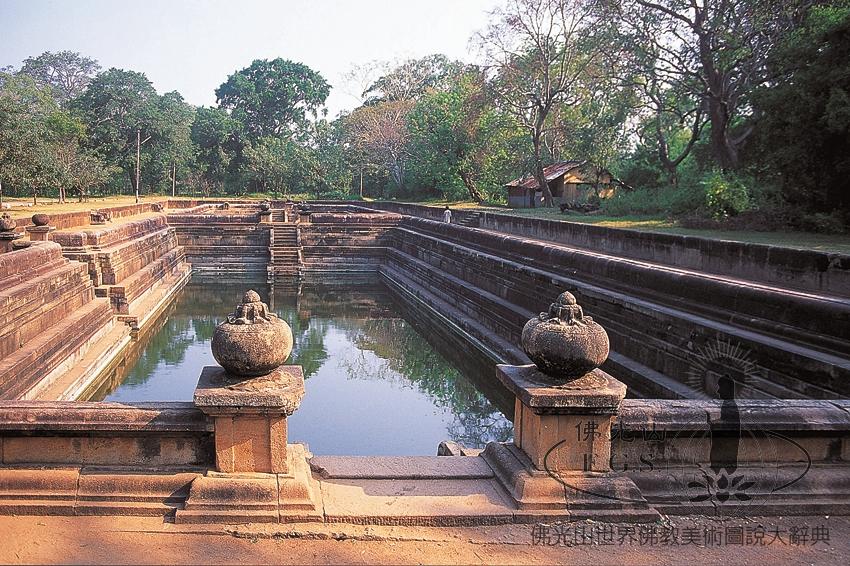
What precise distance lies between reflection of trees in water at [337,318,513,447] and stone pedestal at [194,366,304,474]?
186 inches

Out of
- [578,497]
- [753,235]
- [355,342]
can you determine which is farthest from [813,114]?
[578,497]

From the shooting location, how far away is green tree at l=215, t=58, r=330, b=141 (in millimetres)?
58125

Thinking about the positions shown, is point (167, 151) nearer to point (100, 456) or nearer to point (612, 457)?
point (100, 456)

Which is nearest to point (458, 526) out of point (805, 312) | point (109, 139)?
point (805, 312)

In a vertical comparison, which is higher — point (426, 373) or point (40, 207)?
point (40, 207)

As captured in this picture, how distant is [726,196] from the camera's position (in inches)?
575

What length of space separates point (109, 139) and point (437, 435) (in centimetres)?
4402

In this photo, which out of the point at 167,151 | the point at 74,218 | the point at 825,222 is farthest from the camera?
the point at 167,151

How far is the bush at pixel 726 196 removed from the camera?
14.4 metres

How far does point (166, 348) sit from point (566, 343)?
1063cm

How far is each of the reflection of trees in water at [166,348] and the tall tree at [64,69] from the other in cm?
8147

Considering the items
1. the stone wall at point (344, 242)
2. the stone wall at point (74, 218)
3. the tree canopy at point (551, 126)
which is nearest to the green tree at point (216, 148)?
the tree canopy at point (551, 126)

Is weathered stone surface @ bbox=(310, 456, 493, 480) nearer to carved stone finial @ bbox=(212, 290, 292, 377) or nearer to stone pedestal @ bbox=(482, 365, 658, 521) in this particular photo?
stone pedestal @ bbox=(482, 365, 658, 521)

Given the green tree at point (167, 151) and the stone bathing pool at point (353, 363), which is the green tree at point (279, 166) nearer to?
the green tree at point (167, 151)
